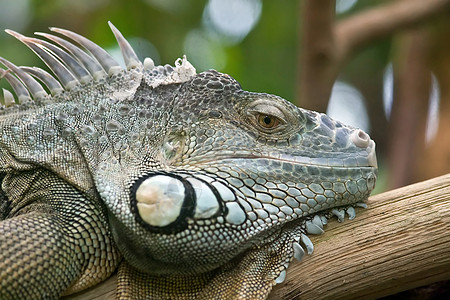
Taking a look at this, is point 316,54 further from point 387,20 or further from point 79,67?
point 79,67

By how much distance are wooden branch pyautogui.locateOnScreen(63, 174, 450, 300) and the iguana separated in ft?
0.32

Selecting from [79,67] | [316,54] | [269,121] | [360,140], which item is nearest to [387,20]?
[316,54]

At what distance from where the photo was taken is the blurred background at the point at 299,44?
7.96 meters

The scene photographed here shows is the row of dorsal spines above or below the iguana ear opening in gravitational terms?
above

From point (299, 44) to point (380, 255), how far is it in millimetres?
5792

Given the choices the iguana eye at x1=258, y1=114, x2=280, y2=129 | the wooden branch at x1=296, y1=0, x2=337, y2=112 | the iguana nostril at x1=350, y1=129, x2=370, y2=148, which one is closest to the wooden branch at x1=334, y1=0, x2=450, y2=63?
the wooden branch at x1=296, y1=0, x2=337, y2=112

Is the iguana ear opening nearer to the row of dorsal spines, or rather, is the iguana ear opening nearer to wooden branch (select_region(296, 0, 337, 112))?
the row of dorsal spines

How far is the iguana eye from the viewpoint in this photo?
327 cm

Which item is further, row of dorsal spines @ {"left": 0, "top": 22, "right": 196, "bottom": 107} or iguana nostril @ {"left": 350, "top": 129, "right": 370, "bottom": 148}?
row of dorsal spines @ {"left": 0, "top": 22, "right": 196, "bottom": 107}

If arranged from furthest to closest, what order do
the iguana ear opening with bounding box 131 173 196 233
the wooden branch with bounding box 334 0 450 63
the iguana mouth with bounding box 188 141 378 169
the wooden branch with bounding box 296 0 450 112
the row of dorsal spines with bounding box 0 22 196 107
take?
1. the wooden branch with bounding box 334 0 450 63
2. the wooden branch with bounding box 296 0 450 112
3. the row of dorsal spines with bounding box 0 22 196 107
4. the iguana mouth with bounding box 188 141 378 169
5. the iguana ear opening with bounding box 131 173 196 233

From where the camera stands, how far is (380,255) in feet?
9.84

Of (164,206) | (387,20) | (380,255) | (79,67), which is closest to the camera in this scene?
(164,206)

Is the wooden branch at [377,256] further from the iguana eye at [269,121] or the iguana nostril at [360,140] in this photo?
the iguana eye at [269,121]

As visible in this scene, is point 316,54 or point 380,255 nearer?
point 380,255
